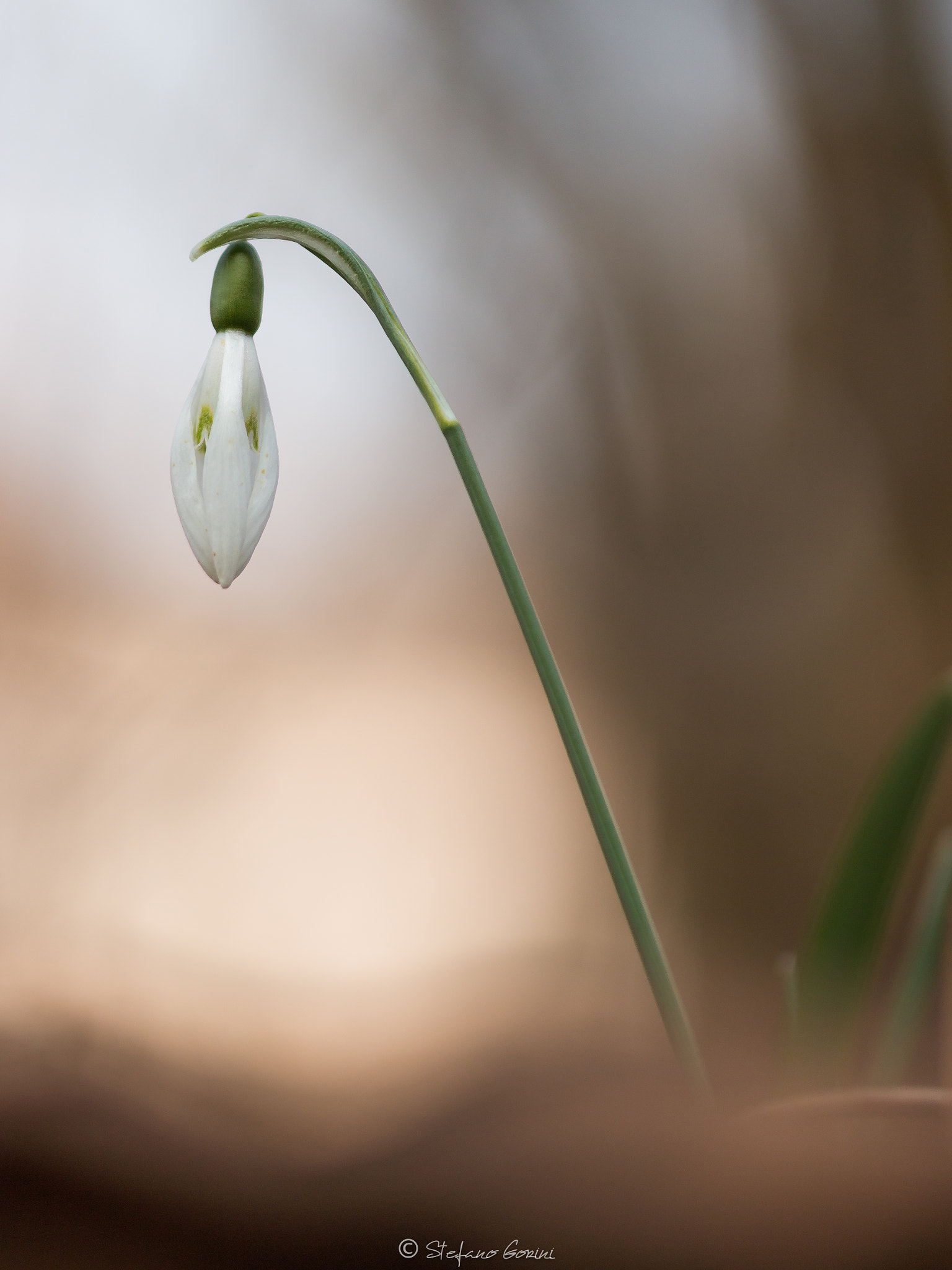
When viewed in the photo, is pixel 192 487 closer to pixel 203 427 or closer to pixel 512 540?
pixel 203 427

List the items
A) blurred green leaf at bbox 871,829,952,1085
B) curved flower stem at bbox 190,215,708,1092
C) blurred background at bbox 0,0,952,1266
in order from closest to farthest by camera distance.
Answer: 1. curved flower stem at bbox 190,215,708,1092
2. blurred green leaf at bbox 871,829,952,1085
3. blurred background at bbox 0,0,952,1266

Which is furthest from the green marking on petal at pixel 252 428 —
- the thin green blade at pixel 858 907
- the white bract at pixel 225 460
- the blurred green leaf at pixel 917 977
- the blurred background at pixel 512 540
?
the blurred background at pixel 512 540

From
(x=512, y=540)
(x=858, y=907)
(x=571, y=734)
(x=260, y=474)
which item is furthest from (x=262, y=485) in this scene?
(x=512, y=540)

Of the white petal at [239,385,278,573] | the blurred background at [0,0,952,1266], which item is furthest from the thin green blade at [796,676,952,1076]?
the blurred background at [0,0,952,1266]

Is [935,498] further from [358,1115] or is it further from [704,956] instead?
[358,1115]

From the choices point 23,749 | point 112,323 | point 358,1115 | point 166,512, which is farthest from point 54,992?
point 112,323

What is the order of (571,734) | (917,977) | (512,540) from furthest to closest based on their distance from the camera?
(512,540), (917,977), (571,734)

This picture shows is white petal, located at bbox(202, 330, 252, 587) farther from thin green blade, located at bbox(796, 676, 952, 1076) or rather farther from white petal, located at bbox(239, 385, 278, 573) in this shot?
thin green blade, located at bbox(796, 676, 952, 1076)
